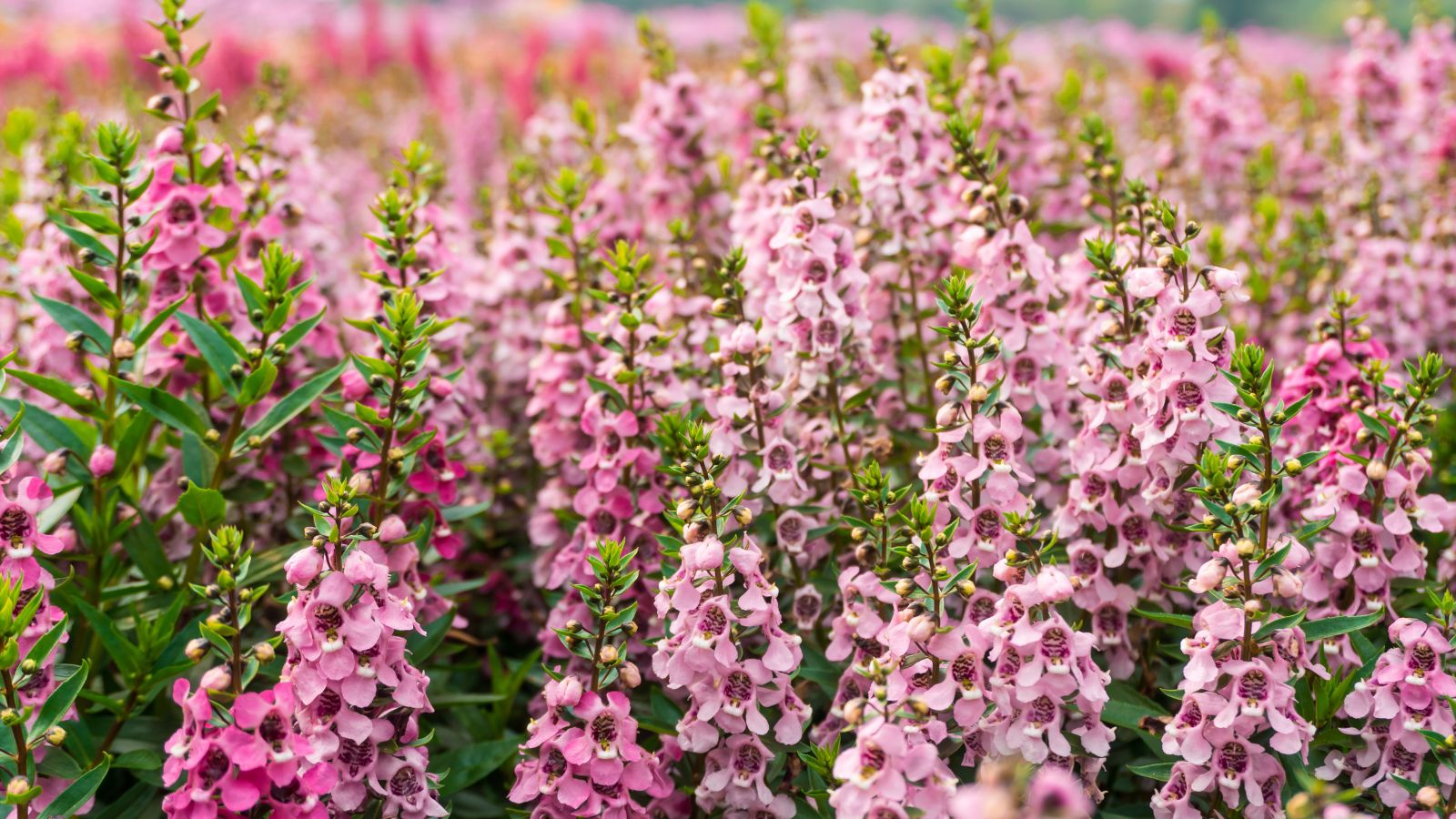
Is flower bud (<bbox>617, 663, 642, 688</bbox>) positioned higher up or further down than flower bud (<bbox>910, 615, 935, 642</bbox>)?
further down

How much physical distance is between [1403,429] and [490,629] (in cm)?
241

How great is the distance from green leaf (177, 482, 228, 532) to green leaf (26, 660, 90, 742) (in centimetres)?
40

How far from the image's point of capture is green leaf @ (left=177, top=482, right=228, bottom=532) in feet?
7.33

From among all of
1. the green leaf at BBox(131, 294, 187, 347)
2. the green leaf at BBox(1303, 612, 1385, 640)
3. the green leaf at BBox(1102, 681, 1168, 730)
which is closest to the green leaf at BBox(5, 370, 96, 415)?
the green leaf at BBox(131, 294, 187, 347)

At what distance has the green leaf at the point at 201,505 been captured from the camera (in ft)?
7.33

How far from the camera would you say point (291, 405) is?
242 centimetres

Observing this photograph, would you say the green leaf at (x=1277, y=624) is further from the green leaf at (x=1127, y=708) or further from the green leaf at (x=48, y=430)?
the green leaf at (x=48, y=430)

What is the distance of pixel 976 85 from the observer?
3447mm

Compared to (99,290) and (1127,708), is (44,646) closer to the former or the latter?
(99,290)

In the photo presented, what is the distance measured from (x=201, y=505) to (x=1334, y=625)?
2186 mm

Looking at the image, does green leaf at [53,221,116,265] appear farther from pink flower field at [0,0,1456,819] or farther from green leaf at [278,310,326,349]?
green leaf at [278,310,326,349]

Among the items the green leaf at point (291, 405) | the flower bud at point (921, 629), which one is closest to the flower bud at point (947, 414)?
the flower bud at point (921, 629)

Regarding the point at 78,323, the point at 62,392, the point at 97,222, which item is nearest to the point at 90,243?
the point at 97,222

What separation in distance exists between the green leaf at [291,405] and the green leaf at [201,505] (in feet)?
0.58
